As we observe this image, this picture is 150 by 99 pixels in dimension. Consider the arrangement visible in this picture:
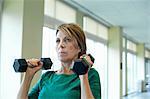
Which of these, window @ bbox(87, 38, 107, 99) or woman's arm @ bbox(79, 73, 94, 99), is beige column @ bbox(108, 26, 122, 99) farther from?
woman's arm @ bbox(79, 73, 94, 99)

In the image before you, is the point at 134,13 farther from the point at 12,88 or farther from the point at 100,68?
the point at 12,88

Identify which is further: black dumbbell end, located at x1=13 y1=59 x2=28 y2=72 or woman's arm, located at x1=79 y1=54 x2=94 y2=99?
black dumbbell end, located at x1=13 y1=59 x2=28 y2=72

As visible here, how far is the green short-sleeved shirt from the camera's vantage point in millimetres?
1387

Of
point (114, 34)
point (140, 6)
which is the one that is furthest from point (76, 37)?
point (114, 34)

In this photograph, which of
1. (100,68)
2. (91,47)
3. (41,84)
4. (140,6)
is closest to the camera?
(41,84)

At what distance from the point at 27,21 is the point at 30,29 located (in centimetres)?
17

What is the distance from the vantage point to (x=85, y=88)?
4.34 feet

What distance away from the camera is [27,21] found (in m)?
5.07

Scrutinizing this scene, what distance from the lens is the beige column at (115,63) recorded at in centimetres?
1148

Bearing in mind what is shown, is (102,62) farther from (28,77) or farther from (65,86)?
(65,86)

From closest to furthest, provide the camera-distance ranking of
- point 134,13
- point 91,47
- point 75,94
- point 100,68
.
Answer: point 75,94, point 134,13, point 91,47, point 100,68

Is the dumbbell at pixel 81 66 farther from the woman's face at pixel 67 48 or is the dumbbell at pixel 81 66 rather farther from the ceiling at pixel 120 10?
the ceiling at pixel 120 10

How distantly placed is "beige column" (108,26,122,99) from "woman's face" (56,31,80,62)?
10208 millimetres

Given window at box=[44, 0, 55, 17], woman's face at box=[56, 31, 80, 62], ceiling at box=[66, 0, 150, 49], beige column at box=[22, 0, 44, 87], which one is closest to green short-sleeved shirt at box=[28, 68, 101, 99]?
woman's face at box=[56, 31, 80, 62]
